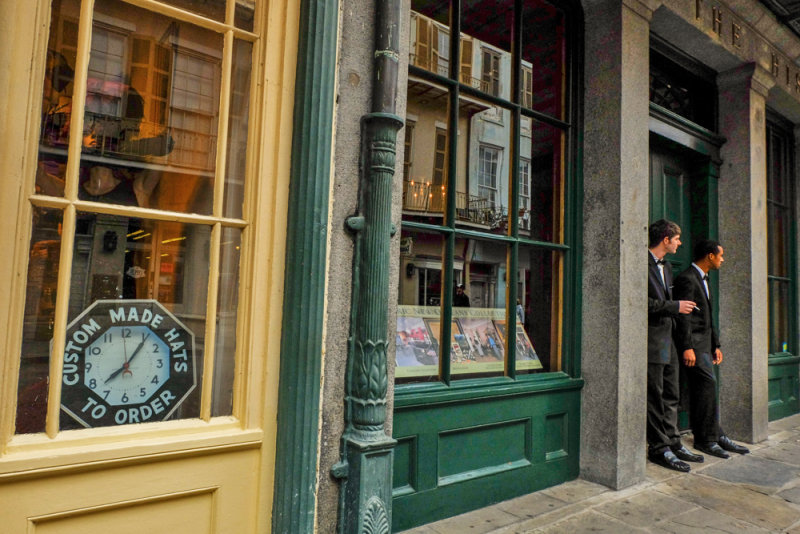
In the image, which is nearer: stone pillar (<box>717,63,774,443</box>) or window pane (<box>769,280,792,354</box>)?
stone pillar (<box>717,63,774,443</box>)

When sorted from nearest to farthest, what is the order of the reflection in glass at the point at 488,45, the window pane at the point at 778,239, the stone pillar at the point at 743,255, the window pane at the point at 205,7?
the window pane at the point at 205,7 → the reflection in glass at the point at 488,45 → the stone pillar at the point at 743,255 → the window pane at the point at 778,239

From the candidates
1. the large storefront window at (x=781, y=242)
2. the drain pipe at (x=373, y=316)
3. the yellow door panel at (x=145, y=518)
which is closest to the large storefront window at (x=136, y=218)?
the yellow door panel at (x=145, y=518)

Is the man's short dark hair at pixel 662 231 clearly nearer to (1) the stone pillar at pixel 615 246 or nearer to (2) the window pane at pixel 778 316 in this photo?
(1) the stone pillar at pixel 615 246

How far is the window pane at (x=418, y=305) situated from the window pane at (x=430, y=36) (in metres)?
1.18

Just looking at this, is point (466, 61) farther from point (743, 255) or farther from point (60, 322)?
point (743, 255)

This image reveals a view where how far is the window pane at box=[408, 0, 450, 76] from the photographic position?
3623mm

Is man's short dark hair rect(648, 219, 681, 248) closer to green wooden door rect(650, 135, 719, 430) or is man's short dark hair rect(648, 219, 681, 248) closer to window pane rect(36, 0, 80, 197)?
green wooden door rect(650, 135, 719, 430)

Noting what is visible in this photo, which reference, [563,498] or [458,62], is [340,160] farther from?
[563,498]

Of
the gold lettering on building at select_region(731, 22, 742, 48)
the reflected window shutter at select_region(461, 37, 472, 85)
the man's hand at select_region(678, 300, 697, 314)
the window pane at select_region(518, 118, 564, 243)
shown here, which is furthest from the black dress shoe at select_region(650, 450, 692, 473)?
the gold lettering on building at select_region(731, 22, 742, 48)

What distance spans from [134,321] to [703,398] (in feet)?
17.1

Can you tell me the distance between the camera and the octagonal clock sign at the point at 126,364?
6.97 feet

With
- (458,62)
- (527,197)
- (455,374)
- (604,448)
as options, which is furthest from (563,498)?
(458,62)

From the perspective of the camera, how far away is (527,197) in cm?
435

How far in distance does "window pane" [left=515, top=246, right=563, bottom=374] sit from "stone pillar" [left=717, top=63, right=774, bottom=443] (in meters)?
2.85
